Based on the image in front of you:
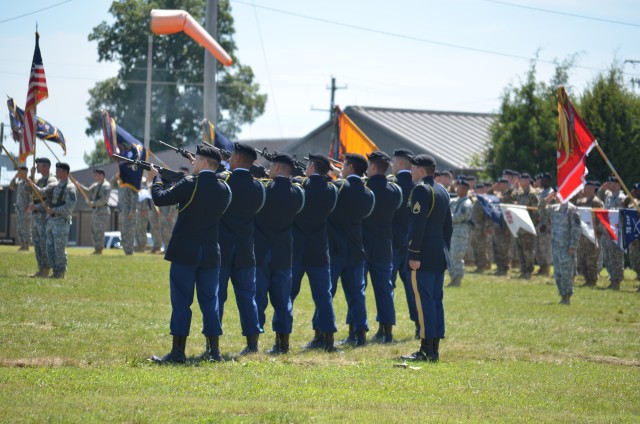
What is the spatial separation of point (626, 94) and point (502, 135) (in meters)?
4.96

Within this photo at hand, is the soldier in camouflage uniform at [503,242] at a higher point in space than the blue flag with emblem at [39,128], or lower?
lower

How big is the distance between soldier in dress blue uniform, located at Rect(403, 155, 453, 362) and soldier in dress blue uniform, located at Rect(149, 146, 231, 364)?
7.36 ft

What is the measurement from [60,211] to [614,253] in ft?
39.1

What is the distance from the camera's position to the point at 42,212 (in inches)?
823

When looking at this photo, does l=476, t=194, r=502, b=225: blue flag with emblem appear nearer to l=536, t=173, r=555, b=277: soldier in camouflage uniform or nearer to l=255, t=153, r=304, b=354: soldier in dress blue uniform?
l=536, t=173, r=555, b=277: soldier in camouflage uniform

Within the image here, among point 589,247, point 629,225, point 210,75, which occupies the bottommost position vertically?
point 589,247

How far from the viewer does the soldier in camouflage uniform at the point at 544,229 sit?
26.1 m

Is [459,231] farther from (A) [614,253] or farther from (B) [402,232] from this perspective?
(B) [402,232]

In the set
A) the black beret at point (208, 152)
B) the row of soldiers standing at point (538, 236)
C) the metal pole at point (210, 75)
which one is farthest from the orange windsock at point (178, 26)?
the black beret at point (208, 152)

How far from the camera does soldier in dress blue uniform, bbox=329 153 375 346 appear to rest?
46.3 feet

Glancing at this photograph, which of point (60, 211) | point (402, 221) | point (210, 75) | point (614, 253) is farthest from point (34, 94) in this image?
point (614, 253)

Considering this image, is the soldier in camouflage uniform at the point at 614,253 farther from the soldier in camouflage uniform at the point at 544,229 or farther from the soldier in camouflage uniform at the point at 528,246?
the soldier in camouflage uniform at the point at 528,246

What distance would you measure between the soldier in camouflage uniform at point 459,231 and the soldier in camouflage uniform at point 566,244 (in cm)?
365

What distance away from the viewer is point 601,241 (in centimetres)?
2600
